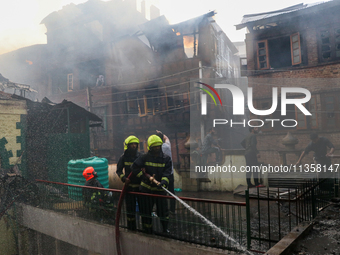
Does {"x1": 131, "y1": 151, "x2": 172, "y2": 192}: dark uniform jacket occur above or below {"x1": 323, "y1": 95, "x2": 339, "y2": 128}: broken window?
below

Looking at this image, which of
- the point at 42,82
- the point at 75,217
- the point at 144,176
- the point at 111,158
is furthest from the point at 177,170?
the point at 42,82

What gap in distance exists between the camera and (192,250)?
429cm

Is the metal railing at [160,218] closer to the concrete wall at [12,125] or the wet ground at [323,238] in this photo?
the wet ground at [323,238]

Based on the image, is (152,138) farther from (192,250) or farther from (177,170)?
(177,170)

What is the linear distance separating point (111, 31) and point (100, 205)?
21.7 m

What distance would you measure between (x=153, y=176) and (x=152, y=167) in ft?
0.70

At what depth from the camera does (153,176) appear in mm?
4941

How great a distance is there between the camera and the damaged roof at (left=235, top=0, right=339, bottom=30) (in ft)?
46.4

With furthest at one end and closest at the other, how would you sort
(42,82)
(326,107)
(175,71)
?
1. (42,82)
2. (175,71)
3. (326,107)

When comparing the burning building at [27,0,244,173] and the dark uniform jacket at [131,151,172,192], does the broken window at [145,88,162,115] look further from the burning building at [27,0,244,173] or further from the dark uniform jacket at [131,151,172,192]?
the dark uniform jacket at [131,151,172,192]

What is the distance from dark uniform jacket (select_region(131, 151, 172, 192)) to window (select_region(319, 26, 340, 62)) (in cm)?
1312

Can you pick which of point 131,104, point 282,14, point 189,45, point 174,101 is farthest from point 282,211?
point 131,104

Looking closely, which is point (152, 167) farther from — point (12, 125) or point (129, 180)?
point (12, 125)

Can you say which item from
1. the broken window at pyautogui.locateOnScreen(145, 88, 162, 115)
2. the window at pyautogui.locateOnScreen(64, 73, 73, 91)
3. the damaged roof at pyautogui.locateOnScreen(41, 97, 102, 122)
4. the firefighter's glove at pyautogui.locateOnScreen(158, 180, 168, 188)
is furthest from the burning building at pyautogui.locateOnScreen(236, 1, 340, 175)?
the window at pyautogui.locateOnScreen(64, 73, 73, 91)
